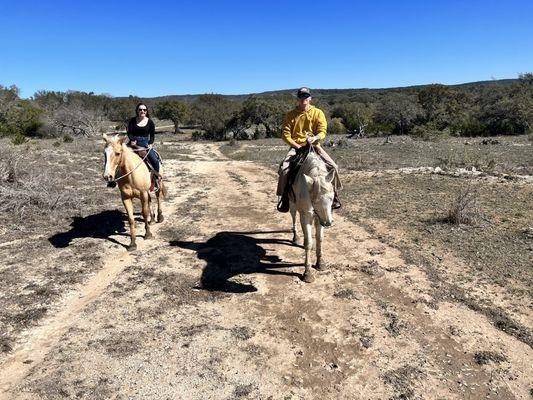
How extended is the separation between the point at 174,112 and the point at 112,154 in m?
47.6

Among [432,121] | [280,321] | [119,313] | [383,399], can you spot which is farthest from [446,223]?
[432,121]

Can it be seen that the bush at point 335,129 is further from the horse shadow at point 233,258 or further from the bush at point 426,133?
the horse shadow at point 233,258

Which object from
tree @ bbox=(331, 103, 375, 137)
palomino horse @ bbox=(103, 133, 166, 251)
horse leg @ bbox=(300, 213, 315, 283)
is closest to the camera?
horse leg @ bbox=(300, 213, 315, 283)

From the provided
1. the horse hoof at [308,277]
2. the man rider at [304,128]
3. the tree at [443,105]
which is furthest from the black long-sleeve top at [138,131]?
the tree at [443,105]

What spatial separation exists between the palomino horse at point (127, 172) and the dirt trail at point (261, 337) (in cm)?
109

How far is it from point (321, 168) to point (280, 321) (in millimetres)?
2334

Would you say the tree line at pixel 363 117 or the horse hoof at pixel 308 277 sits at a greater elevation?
the tree line at pixel 363 117

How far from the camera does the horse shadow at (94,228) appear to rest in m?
8.84

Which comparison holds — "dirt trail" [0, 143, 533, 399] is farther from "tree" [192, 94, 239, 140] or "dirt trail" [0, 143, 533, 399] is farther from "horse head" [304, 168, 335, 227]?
"tree" [192, 94, 239, 140]

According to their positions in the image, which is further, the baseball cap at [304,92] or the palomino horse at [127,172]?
the palomino horse at [127,172]

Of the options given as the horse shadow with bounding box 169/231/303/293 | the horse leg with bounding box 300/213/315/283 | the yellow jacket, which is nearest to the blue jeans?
the horse shadow with bounding box 169/231/303/293

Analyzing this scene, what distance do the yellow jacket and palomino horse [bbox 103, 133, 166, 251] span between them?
3329 mm

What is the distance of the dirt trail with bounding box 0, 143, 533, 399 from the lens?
14.2ft

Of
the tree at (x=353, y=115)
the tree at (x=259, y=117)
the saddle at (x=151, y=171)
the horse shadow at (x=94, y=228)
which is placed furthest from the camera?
the tree at (x=353, y=115)
